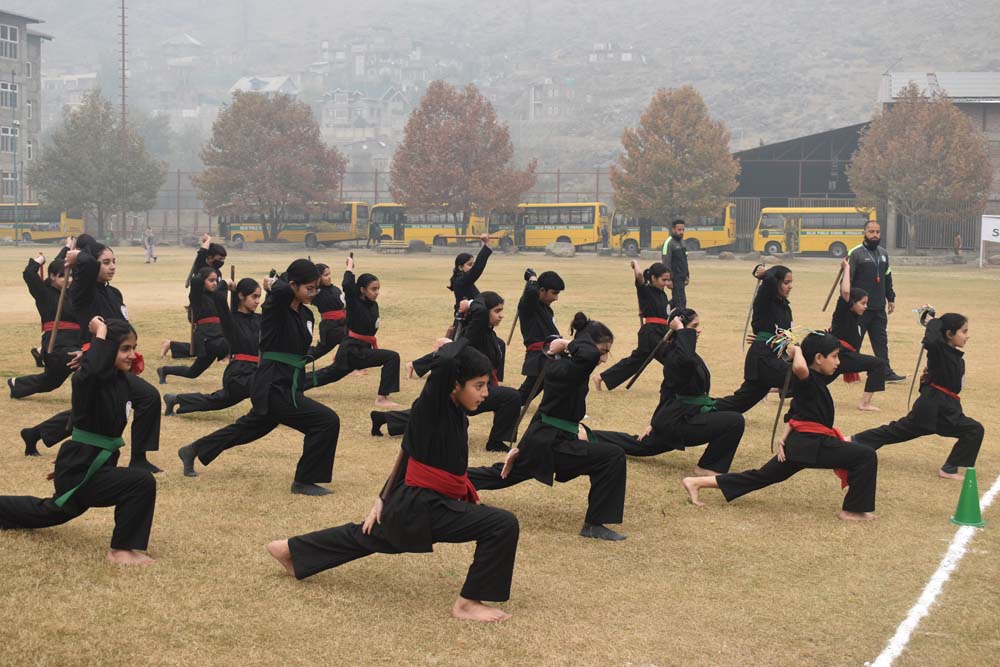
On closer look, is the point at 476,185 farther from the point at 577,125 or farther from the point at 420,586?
the point at 577,125

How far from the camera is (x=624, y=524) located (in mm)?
7691

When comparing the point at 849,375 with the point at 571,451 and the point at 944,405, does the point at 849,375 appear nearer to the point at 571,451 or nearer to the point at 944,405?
the point at 944,405

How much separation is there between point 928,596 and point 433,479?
295 centimetres

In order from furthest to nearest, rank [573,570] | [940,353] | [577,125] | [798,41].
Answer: [798,41]
[577,125]
[940,353]
[573,570]

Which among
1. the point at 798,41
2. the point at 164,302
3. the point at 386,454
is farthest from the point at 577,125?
the point at 386,454

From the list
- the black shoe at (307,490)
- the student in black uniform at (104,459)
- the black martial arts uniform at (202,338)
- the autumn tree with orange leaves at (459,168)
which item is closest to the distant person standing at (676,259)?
the black martial arts uniform at (202,338)

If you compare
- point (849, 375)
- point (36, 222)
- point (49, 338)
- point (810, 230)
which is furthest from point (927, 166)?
point (36, 222)

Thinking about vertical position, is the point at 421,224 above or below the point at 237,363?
above

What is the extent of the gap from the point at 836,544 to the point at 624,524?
4.70 ft

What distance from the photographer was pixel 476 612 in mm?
5789

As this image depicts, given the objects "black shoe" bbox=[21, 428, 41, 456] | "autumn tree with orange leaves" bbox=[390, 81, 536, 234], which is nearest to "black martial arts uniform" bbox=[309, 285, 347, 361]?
"black shoe" bbox=[21, 428, 41, 456]

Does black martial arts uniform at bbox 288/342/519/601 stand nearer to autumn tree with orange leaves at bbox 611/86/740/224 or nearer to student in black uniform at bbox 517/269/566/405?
student in black uniform at bbox 517/269/566/405

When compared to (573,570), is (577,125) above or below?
above

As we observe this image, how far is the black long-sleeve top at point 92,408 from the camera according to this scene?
6.30m
